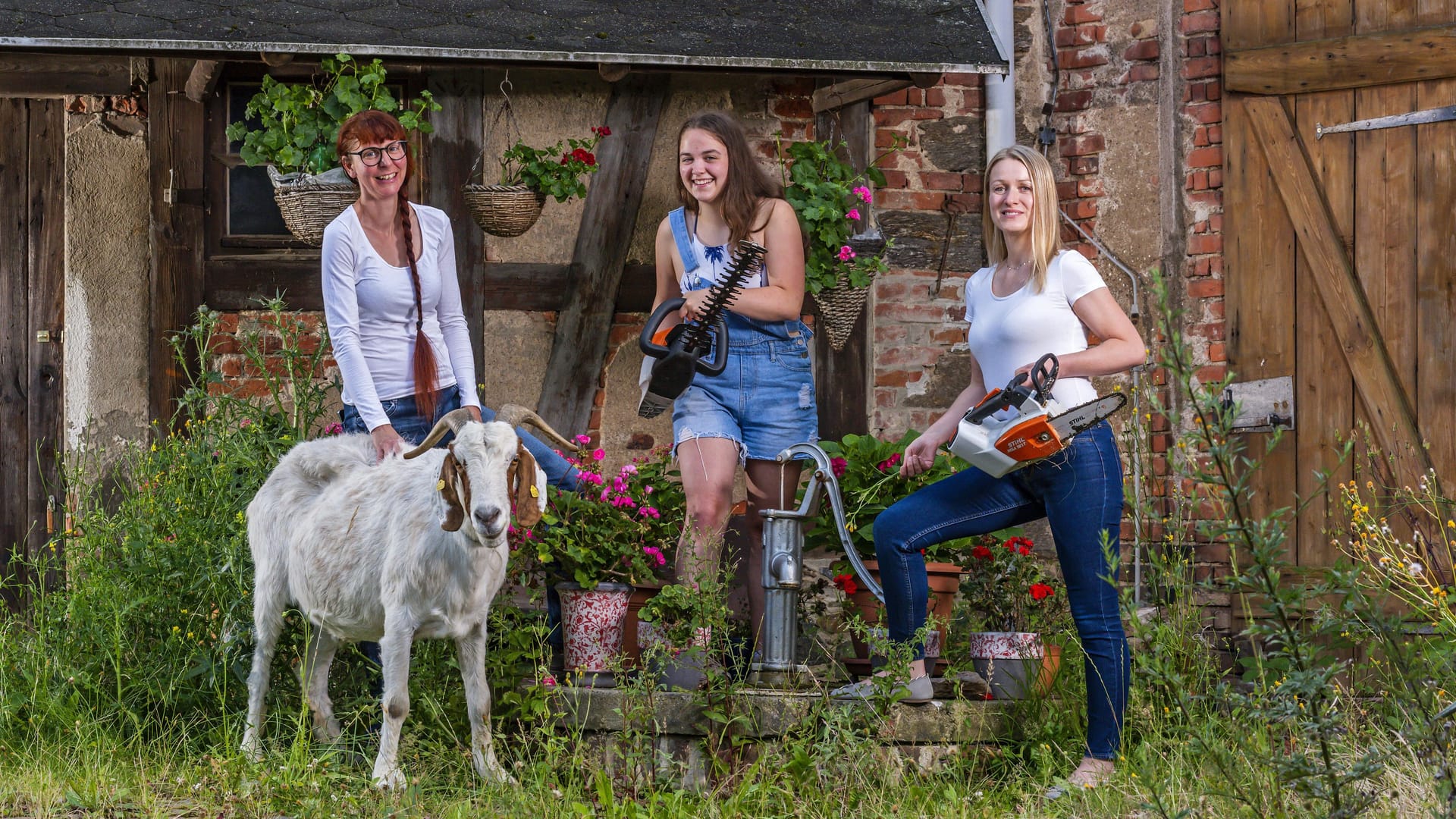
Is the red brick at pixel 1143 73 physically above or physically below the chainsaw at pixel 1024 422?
above

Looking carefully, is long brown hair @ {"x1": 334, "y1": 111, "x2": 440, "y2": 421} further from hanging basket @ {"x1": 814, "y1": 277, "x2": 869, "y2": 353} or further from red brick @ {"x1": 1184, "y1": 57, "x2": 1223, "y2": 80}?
red brick @ {"x1": 1184, "y1": 57, "x2": 1223, "y2": 80}

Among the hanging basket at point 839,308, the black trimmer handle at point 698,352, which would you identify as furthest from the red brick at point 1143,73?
the black trimmer handle at point 698,352

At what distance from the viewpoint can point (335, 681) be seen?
15.4ft

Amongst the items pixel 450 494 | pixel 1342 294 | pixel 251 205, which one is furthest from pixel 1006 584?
pixel 251 205

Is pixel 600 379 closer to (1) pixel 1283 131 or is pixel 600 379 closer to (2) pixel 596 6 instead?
(2) pixel 596 6

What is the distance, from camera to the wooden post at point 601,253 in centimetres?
630

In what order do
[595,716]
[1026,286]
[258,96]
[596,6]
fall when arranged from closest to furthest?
[1026,286]
[595,716]
[258,96]
[596,6]

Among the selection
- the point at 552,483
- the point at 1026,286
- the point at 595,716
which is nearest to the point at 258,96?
the point at 552,483

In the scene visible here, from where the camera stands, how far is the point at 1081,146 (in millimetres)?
7023

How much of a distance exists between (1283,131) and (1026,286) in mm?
3137

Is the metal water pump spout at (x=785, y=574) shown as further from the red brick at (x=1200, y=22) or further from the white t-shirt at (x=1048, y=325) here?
the red brick at (x=1200, y=22)

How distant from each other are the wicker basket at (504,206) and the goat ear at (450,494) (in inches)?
91.2

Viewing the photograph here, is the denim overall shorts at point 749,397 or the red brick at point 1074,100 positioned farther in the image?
the red brick at point 1074,100

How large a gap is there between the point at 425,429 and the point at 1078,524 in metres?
1.94
